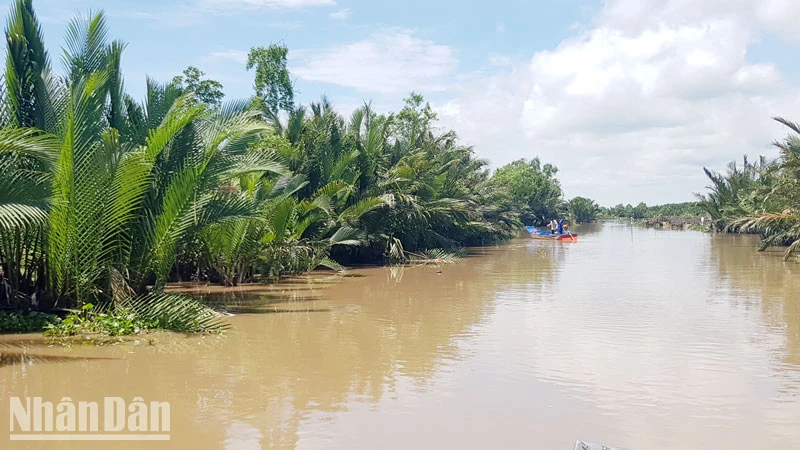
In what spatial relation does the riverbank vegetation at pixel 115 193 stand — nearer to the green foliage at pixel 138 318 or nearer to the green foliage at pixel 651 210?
the green foliage at pixel 138 318

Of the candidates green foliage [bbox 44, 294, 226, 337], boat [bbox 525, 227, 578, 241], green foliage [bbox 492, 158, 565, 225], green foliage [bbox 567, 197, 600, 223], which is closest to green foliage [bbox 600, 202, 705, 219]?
green foliage [bbox 567, 197, 600, 223]

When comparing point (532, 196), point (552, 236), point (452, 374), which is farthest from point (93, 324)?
point (532, 196)

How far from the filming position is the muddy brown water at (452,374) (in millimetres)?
5449

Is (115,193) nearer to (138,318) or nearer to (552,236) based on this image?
(138,318)

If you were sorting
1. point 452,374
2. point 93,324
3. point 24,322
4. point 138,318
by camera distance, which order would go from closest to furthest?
point 452,374
point 93,324
point 24,322
point 138,318

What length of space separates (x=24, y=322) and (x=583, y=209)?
3389 inches

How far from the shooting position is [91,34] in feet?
34.9

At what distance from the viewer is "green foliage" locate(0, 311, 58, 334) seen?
28.4 ft

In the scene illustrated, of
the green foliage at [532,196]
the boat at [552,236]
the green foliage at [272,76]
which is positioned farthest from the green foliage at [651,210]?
the green foliage at [272,76]

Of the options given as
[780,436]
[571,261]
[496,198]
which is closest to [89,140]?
[780,436]

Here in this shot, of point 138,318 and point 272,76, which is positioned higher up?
point 272,76

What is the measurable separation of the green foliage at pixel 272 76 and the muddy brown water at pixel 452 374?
1570 cm

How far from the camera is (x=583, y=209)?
295 feet

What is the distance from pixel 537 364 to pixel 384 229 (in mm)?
13577
